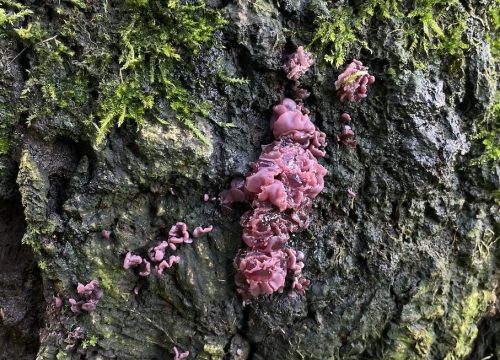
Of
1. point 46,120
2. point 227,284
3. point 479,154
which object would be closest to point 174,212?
point 227,284

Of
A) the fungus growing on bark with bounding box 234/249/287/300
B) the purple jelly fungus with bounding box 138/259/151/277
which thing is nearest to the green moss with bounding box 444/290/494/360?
the fungus growing on bark with bounding box 234/249/287/300

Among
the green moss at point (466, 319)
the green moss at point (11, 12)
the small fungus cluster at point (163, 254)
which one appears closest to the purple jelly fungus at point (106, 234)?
the small fungus cluster at point (163, 254)

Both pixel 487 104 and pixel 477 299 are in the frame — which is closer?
pixel 487 104

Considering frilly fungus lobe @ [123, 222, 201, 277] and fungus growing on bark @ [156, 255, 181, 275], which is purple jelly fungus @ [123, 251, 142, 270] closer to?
frilly fungus lobe @ [123, 222, 201, 277]

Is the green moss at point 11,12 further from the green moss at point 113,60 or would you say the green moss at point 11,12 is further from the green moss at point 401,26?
the green moss at point 401,26

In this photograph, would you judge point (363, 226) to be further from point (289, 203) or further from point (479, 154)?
point (479, 154)

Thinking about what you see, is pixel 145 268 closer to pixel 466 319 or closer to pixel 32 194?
pixel 32 194
